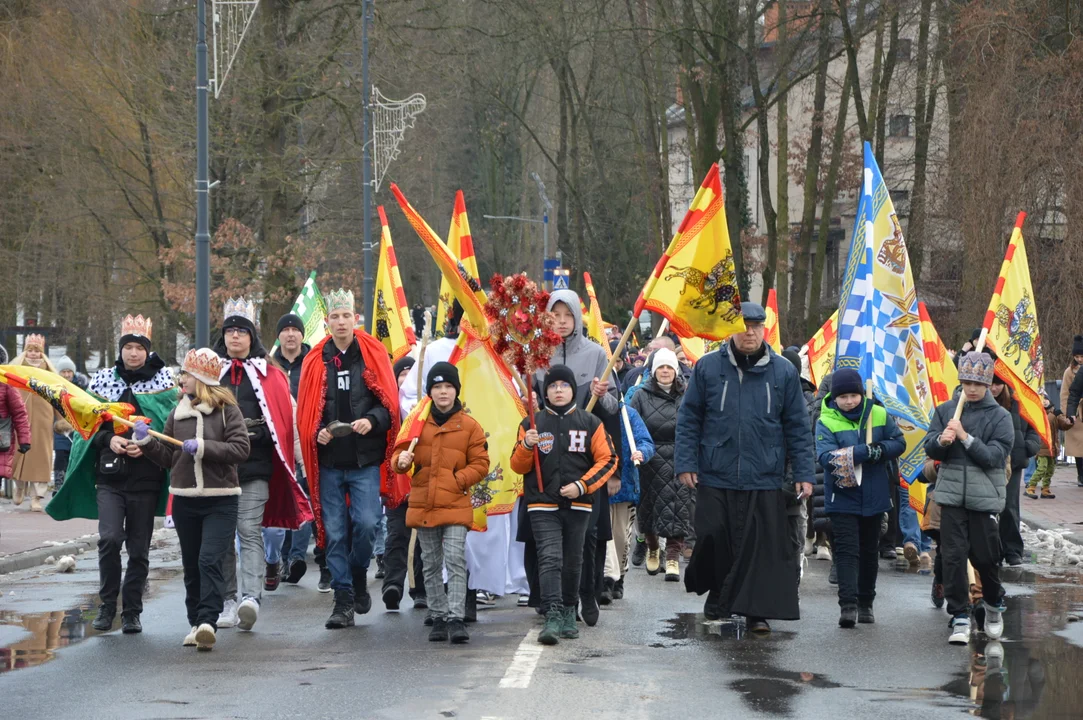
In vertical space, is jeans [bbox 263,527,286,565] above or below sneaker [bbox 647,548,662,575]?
above

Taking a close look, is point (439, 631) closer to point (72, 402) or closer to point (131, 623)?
point (131, 623)

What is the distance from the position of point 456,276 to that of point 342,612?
214cm

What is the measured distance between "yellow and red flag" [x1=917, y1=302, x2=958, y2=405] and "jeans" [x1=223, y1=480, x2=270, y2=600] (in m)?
5.10

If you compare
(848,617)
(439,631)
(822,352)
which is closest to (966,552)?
(848,617)

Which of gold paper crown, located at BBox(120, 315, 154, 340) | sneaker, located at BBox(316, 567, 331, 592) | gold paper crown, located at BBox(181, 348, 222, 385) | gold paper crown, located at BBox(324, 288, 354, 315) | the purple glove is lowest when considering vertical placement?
sneaker, located at BBox(316, 567, 331, 592)

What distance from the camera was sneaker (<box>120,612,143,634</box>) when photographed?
33.0 ft

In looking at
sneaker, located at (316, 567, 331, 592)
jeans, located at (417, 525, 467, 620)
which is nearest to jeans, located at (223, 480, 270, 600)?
jeans, located at (417, 525, 467, 620)

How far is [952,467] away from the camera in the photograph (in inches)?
386

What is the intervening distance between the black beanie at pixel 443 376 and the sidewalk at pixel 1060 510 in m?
8.04

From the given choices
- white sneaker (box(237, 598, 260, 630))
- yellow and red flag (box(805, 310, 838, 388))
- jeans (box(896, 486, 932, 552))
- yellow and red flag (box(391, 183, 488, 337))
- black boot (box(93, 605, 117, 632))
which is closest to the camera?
white sneaker (box(237, 598, 260, 630))

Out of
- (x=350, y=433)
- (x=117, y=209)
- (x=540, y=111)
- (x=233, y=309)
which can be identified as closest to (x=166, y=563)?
(x=233, y=309)

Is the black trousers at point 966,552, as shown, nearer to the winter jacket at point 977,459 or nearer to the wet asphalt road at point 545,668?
the winter jacket at point 977,459

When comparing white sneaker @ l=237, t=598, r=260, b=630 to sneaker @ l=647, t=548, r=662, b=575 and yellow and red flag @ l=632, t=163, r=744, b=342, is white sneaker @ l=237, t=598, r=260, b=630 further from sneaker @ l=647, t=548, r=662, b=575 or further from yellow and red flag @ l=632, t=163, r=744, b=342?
sneaker @ l=647, t=548, r=662, b=575

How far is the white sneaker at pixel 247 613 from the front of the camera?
33.2ft
